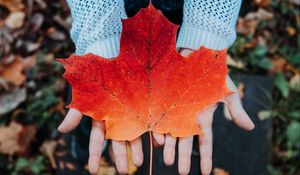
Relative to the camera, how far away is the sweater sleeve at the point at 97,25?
1167 mm

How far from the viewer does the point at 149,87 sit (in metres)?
0.95

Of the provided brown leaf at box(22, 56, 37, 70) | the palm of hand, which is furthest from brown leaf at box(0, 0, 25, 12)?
the palm of hand

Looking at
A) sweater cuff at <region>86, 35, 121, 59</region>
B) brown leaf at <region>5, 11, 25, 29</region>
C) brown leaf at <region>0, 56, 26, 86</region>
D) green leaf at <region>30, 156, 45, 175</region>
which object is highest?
sweater cuff at <region>86, 35, 121, 59</region>

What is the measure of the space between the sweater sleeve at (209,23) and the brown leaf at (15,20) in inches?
48.6

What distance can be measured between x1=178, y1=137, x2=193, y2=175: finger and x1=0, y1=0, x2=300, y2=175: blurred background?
2.13 ft

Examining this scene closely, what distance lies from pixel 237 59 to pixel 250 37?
0.57ft

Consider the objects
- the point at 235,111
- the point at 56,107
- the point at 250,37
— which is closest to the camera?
the point at 235,111

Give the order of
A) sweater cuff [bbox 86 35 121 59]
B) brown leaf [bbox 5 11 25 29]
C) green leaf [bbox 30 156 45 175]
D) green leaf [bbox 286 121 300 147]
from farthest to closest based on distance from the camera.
→ 1. brown leaf [bbox 5 11 25 29]
2. green leaf [bbox 286 121 300 147]
3. green leaf [bbox 30 156 45 175]
4. sweater cuff [bbox 86 35 121 59]

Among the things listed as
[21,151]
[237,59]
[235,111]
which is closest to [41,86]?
[21,151]

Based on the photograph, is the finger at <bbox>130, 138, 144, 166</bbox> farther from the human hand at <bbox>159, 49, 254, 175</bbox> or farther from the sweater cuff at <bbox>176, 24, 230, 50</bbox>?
the sweater cuff at <bbox>176, 24, 230, 50</bbox>

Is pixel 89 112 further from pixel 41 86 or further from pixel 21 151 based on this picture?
pixel 41 86

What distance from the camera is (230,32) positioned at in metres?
1.21

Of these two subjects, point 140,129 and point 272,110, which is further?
point 272,110

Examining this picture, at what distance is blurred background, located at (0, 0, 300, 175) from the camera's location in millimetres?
1812
